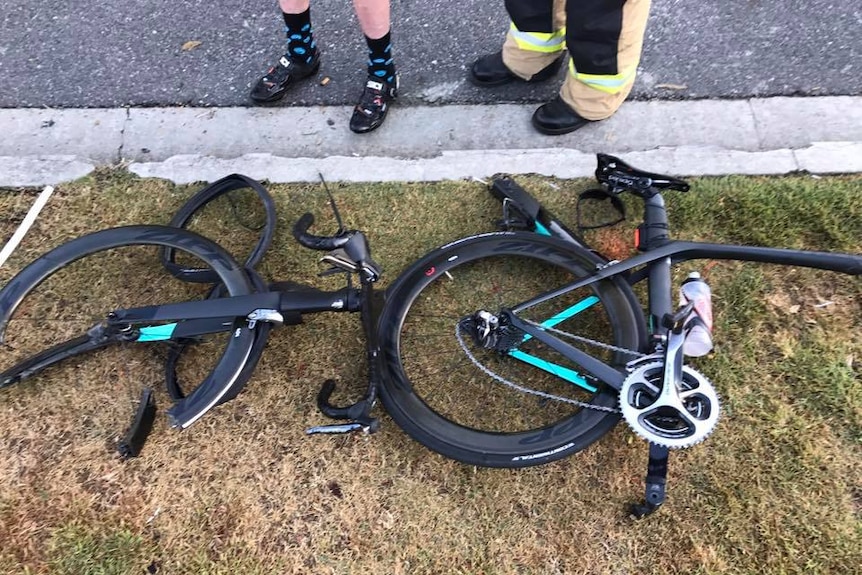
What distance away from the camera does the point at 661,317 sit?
7.46 feet

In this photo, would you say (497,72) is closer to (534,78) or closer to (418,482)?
(534,78)

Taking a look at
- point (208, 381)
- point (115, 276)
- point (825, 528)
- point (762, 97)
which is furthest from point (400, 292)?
point (762, 97)

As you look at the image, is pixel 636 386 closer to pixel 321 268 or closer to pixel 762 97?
pixel 321 268

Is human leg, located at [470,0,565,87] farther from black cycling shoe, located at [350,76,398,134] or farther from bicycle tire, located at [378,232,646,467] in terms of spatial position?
bicycle tire, located at [378,232,646,467]

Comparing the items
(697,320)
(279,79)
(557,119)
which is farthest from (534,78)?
(697,320)

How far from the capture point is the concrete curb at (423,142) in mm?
2945

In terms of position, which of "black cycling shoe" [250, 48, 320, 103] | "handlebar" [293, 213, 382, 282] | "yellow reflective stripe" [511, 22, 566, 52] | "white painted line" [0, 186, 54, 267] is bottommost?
"white painted line" [0, 186, 54, 267]

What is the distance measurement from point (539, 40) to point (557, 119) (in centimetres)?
36

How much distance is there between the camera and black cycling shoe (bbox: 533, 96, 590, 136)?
2.97 m

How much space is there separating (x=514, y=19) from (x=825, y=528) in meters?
2.35

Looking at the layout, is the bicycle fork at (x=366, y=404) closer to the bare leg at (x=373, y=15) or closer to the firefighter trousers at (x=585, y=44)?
the bare leg at (x=373, y=15)

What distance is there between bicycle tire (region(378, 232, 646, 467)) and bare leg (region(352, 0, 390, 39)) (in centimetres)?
105

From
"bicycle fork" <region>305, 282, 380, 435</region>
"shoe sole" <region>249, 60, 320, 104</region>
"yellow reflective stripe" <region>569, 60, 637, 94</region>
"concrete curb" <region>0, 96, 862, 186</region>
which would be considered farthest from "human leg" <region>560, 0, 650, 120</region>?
"bicycle fork" <region>305, 282, 380, 435</region>

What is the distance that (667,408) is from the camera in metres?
2.05
